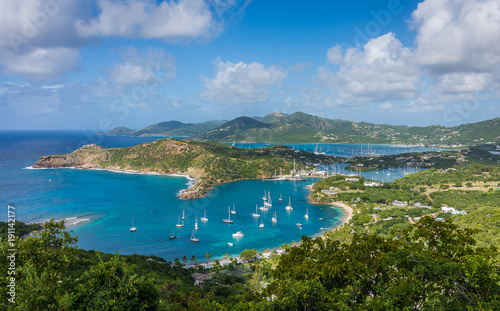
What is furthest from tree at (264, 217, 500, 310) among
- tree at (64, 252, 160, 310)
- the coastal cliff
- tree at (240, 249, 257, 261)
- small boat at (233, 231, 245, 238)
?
the coastal cliff

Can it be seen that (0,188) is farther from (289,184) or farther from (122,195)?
(289,184)

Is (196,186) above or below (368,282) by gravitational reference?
below

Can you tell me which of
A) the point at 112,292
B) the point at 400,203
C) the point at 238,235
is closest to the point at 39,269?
the point at 112,292

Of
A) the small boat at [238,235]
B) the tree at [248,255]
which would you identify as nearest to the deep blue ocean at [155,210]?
the small boat at [238,235]

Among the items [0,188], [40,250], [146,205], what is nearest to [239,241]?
[146,205]

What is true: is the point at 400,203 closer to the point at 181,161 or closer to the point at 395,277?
the point at 395,277
